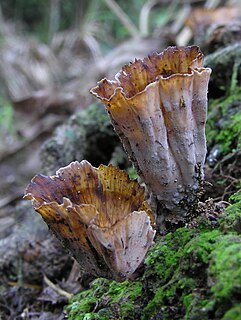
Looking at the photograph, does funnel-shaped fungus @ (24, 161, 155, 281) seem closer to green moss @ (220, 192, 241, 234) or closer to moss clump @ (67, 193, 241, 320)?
moss clump @ (67, 193, 241, 320)

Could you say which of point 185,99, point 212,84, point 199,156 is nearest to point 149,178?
point 199,156

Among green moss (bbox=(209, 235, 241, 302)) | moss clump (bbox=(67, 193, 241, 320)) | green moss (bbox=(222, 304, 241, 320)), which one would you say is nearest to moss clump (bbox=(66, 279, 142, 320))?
moss clump (bbox=(67, 193, 241, 320))

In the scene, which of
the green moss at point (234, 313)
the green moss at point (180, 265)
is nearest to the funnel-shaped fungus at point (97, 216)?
the green moss at point (180, 265)

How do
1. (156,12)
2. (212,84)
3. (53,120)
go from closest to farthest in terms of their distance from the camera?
(212,84)
(53,120)
(156,12)

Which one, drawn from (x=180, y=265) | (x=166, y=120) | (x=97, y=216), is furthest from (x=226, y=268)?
(x=166, y=120)

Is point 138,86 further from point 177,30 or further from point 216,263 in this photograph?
point 177,30

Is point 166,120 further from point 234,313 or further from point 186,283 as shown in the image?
point 234,313
